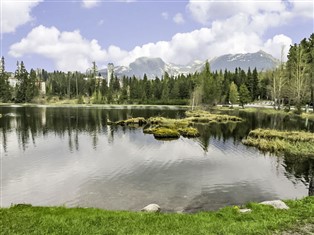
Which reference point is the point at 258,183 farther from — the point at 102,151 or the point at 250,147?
the point at 102,151

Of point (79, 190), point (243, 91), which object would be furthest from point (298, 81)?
point (79, 190)

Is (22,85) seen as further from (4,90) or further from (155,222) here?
(155,222)

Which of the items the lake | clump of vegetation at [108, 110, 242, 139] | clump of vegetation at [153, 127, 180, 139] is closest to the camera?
the lake

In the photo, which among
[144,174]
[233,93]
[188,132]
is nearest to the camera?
[144,174]

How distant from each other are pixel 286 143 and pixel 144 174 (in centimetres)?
2417

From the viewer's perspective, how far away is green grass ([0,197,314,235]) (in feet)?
43.6

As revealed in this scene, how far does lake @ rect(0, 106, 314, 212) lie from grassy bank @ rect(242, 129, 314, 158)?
7.02 feet

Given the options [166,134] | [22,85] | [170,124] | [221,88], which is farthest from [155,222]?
[22,85]

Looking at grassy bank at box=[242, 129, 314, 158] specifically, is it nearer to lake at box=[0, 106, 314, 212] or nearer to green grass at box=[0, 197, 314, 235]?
lake at box=[0, 106, 314, 212]

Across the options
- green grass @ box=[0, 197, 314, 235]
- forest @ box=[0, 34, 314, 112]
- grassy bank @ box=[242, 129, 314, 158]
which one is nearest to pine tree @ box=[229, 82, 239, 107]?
forest @ box=[0, 34, 314, 112]

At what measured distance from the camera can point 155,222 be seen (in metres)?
15.1

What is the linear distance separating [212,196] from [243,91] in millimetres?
121009

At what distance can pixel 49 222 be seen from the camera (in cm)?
1430

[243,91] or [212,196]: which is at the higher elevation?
[243,91]
